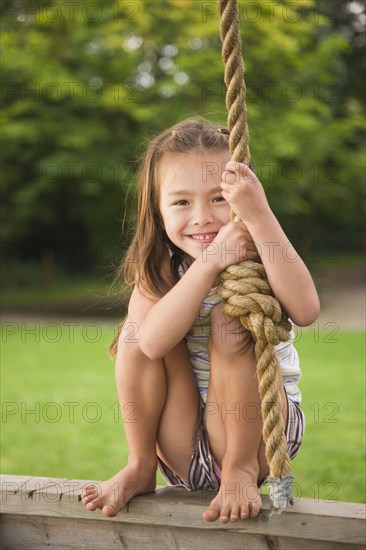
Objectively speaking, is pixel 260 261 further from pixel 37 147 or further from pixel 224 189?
pixel 37 147

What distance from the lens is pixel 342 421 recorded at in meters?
5.25

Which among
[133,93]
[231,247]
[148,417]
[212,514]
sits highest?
[133,93]

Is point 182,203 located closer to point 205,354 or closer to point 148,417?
point 205,354

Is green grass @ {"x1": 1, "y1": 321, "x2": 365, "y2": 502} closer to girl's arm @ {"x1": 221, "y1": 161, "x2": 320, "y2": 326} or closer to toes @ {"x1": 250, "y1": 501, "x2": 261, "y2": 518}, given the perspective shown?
toes @ {"x1": 250, "y1": 501, "x2": 261, "y2": 518}

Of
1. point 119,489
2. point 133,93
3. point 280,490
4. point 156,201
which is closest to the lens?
point 280,490

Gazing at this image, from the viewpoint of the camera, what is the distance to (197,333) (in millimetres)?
1850

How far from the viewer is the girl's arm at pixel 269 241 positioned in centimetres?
162

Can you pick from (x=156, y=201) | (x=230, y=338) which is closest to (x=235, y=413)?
(x=230, y=338)

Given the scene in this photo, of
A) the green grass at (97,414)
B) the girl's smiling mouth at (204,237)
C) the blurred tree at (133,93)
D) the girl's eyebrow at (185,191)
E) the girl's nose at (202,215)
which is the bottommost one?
the green grass at (97,414)

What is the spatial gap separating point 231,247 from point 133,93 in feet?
38.9

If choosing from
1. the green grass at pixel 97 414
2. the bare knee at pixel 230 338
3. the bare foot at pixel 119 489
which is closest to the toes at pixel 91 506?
the bare foot at pixel 119 489

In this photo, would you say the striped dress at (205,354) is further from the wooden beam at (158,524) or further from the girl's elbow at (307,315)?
the wooden beam at (158,524)

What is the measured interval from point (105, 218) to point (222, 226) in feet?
42.3

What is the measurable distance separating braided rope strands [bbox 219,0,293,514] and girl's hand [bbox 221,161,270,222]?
0.03 meters
